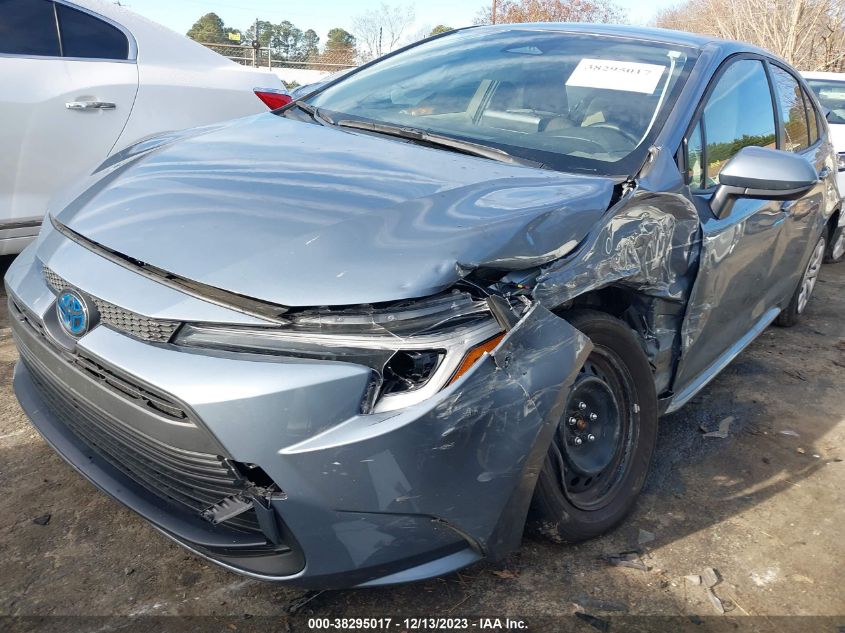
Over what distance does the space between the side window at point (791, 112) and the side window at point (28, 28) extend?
144 inches

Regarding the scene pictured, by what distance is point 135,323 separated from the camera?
5.53 feet

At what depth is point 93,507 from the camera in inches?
91.7

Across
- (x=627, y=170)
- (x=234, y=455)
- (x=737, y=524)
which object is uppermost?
(x=627, y=170)

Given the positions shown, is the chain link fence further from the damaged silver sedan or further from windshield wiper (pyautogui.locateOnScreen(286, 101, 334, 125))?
the damaged silver sedan

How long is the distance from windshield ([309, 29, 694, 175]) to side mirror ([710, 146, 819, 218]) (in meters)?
0.30

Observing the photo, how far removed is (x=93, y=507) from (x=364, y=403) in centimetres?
124

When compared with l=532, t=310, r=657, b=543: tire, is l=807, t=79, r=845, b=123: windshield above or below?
above

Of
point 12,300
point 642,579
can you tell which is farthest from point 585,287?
point 12,300

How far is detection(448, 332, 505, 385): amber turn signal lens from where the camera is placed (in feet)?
5.34

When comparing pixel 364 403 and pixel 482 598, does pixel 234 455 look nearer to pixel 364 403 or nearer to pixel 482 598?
pixel 364 403

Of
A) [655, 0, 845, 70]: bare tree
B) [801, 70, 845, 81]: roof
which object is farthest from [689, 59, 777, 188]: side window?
[655, 0, 845, 70]: bare tree

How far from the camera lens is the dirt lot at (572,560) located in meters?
1.97

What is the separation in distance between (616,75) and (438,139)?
0.73 meters

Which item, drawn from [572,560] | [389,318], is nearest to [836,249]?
[572,560]
